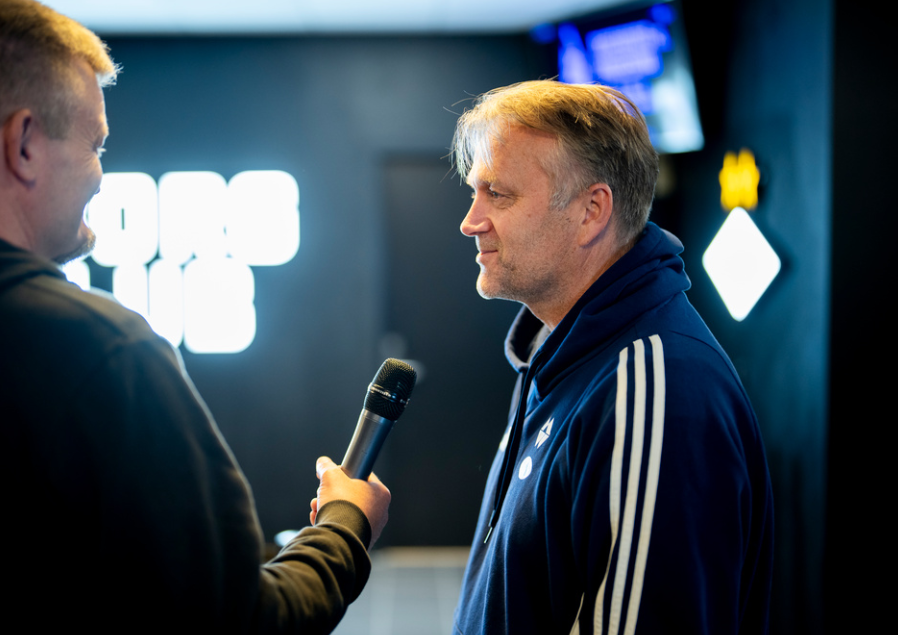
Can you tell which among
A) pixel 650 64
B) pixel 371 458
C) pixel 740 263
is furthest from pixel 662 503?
pixel 650 64

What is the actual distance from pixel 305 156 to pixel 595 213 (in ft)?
9.94

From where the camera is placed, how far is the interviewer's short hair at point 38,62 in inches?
25.8

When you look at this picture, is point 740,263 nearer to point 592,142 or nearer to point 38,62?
point 592,142

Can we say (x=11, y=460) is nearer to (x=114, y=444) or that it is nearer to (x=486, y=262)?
(x=114, y=444)

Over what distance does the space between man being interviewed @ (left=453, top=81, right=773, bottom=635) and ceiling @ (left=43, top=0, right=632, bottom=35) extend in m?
2.44

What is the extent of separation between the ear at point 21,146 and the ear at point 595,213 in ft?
2.65

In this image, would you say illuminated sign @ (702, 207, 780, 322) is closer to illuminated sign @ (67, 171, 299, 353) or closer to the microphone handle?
the microphone handle

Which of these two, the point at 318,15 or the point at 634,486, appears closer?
the point at 634,486

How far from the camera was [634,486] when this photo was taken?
0.82m

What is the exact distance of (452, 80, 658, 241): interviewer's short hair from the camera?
43.7 inches

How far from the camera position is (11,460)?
1.91 feet

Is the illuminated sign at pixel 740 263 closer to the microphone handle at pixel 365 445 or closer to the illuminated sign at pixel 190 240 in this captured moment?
the microphone handle at pixel 365 445

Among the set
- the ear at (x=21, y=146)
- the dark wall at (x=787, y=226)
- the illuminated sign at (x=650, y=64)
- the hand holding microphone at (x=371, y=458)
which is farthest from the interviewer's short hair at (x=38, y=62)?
the illuminated sign at (x=650, y=64)

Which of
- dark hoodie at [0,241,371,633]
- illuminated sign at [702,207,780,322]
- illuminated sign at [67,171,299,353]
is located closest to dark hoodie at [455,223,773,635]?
dark hoodie at [0,241,371,633]
